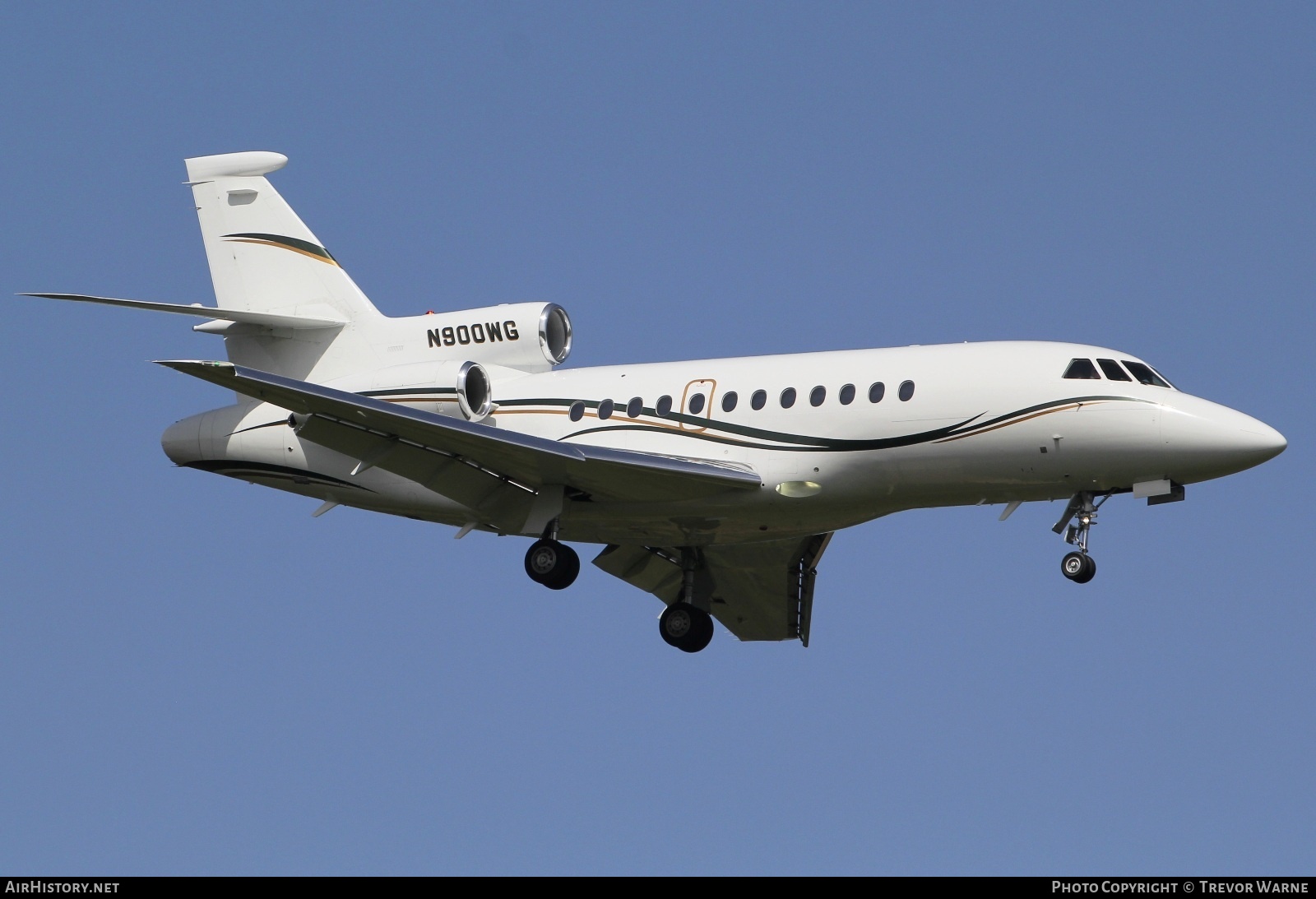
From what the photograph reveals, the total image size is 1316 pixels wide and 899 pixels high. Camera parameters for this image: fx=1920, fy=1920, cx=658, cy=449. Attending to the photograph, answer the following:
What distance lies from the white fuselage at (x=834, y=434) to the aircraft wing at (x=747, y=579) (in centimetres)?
167

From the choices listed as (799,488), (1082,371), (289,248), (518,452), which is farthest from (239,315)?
(1082,371)

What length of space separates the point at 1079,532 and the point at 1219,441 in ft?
6.51

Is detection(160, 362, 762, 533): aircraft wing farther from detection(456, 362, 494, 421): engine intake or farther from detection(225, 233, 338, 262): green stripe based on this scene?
detection(225, 233, 338, 262): green stripe

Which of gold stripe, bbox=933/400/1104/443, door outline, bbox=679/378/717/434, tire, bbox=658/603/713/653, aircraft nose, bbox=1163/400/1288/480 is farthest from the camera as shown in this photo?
tire, bbox=658/603/713/653

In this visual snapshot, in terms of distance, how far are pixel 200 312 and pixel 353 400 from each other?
3879 millimetres

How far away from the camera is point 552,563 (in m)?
24.5

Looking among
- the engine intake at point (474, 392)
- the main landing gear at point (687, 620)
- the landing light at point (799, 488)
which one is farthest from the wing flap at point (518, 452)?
the main landing gear at point (687, 620)

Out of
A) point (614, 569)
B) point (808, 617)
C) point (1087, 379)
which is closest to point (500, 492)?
point (614, 569)

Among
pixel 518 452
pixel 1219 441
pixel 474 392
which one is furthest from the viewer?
pixel 474 392

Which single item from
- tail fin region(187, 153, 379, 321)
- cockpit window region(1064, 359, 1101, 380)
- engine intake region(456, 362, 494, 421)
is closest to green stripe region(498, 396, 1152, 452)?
cockpit window region(1064, 359, 1101, 380)

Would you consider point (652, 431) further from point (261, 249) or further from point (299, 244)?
point (261, 249)

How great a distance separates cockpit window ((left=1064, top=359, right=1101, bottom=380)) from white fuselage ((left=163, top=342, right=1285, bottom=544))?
0.08 m

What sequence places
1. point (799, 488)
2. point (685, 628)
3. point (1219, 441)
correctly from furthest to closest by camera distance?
point (685, 628) < point (799, 488) < point (1219, 441)

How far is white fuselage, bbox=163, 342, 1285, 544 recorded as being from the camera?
73.0 feet
